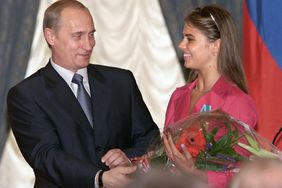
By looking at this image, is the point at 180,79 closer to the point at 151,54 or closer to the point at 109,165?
the point at 151,54

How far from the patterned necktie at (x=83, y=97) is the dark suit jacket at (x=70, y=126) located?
0.03 meters

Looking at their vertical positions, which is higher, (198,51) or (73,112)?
(198,51)

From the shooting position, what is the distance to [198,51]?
350 cm

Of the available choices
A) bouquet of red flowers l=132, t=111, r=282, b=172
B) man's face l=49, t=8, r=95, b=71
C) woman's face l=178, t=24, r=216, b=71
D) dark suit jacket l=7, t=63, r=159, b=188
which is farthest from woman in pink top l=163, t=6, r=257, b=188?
bouquet of red flowers l=132, t=111, r=282, b=172

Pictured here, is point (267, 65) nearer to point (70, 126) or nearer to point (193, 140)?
point (70, 126)

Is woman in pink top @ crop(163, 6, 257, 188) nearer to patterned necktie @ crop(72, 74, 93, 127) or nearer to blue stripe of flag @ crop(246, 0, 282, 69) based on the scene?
patterned necktie @ crop(72, 74, 93, 127)

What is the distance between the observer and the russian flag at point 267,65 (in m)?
4.98

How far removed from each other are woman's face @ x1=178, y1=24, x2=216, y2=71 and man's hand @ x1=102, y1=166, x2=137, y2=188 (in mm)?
817

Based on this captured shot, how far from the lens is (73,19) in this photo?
3281mm

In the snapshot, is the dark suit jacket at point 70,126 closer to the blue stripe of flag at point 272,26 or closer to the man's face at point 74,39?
the man's face at point 74,39

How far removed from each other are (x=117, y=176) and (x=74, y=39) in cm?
81

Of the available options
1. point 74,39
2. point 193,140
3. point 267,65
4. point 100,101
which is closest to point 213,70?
point 100,101

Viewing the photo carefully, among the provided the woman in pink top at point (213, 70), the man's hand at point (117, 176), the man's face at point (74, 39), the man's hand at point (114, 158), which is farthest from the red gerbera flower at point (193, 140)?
the man's face at point (74, 39)

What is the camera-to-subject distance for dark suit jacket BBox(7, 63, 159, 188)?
310cm
